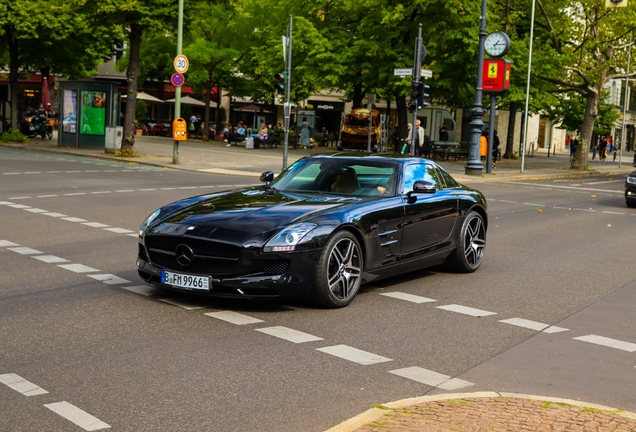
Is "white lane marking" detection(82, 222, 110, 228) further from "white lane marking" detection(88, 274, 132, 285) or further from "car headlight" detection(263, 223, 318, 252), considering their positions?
"car headlight" detection(263, 223, 318, 252)

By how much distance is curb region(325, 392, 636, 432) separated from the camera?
4.72 meters

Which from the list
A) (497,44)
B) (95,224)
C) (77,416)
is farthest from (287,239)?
(497,44)

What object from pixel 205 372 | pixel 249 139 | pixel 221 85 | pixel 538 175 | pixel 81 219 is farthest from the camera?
pixel 221 85

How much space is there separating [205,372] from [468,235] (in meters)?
5.51

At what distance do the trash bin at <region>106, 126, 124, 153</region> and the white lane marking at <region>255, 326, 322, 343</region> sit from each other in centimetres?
2926

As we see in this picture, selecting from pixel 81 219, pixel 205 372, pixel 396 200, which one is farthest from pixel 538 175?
pixel 205 372

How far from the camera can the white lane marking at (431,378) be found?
585cm

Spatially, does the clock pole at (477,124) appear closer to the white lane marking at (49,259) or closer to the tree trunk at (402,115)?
the tree trunk at (402,115)

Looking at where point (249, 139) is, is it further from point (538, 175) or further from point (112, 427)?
point (112, 427)

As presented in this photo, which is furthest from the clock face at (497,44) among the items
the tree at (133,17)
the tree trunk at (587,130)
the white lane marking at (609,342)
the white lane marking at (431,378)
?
the white lane marking at (431,378)

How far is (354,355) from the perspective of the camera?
653cm

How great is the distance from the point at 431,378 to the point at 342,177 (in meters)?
3.78

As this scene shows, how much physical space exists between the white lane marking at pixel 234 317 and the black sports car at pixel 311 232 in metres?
0.17

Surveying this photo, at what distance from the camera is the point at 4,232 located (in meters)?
12.6
